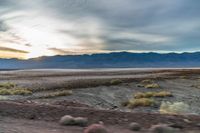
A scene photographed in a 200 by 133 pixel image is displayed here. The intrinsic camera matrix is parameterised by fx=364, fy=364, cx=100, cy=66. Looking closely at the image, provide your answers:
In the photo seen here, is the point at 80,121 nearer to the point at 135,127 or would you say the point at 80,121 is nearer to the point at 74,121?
the point at 74,121

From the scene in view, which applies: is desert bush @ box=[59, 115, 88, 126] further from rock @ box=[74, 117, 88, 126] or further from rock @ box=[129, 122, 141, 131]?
rock @ box=[129, 122, 141, 131]

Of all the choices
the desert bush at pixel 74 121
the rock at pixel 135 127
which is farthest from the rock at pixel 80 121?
the rock at pixel 135 127

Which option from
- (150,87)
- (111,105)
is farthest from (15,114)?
(150,87)

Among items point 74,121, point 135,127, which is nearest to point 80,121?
point 74,121

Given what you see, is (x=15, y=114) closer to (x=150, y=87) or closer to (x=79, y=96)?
(x=79, y=96)

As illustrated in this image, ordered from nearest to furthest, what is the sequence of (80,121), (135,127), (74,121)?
(135,127)
(80,121)
(74,121)

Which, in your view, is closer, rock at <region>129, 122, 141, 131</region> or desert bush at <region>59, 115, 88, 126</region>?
rock at <region>129, 122, 141, 131</region>

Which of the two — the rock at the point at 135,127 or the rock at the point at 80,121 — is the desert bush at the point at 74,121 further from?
the rock at the point at 135,127

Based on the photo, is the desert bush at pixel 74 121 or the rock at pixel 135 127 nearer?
the rock at pixel 135 127

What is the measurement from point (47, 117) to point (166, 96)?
924 inches

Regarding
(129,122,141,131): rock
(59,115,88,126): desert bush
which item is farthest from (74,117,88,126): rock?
(129,122,141,131): rock

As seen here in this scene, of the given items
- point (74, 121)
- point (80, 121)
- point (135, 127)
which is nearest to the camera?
point (135, 127)

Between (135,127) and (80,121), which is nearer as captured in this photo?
(135,127)

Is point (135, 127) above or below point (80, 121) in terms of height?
below
